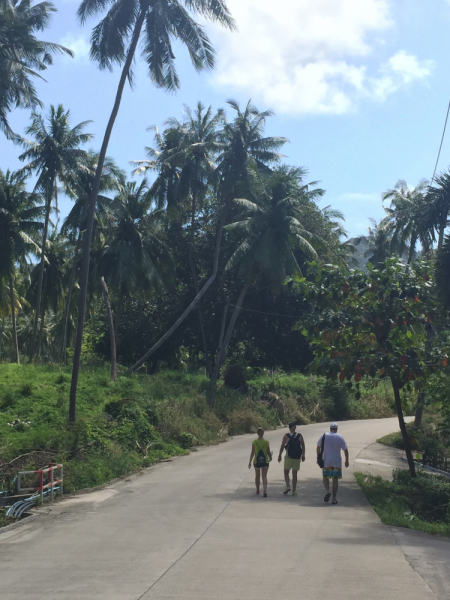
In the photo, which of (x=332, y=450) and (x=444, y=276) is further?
(x=444, y=276)

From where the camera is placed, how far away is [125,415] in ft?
72.1

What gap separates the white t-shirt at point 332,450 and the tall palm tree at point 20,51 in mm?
17852

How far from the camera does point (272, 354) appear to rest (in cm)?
4388

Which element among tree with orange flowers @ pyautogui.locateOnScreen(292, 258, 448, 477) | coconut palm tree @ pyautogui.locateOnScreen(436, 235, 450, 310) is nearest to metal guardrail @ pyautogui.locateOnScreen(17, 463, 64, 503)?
tree with orange flowers @ pyautogui.locateOnScreen(292, 258, 448, 477)

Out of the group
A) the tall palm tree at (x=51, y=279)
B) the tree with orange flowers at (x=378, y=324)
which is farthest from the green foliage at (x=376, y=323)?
the tall palm tree at (x=51, y=279)

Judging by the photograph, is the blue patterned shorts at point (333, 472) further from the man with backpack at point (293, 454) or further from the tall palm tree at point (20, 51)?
the tall palm tree at point (20, 51)

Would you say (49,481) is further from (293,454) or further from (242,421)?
(242,421)

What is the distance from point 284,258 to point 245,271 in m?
2.41

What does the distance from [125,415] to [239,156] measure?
20394 millimetres

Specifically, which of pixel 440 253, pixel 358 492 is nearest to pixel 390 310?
pixel 440 253

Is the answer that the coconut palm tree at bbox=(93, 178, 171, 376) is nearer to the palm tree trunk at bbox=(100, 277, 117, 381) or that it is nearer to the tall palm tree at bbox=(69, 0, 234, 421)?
the palm tree trunk at bbox=(100, 277, 117, 381)

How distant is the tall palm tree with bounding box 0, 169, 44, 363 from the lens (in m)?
36.7

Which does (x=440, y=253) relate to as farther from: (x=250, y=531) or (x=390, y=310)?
(x=250, y=531)

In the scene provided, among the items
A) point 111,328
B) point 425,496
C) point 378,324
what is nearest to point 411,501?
point 425,496
